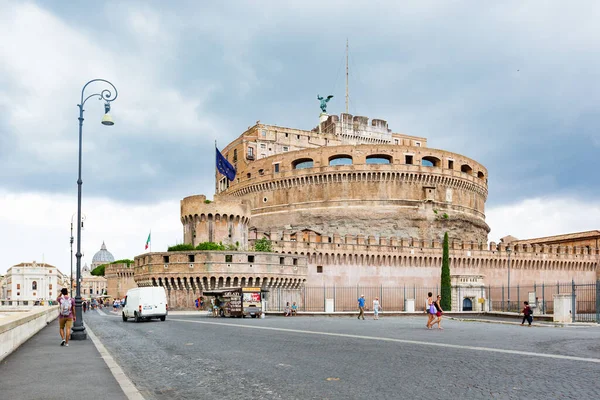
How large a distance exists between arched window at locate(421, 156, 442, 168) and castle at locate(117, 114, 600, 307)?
5.1 inches

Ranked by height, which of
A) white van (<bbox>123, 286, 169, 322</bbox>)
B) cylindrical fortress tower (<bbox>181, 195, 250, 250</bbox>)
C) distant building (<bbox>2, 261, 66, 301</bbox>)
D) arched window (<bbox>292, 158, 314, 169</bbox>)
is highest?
arched window (<bbox>292, 158, 314, 169</bbox>)

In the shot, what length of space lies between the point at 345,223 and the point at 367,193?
15.4 feet

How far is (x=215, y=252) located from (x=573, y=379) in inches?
1454

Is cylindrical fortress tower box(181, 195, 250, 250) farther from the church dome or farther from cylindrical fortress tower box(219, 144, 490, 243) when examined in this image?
the church dome

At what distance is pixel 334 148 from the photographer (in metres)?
71.5

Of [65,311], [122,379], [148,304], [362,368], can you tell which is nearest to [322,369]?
[362,368]

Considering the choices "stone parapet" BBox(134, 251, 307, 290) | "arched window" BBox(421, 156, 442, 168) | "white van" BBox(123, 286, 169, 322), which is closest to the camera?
"white van" BBox(123, 286, 169, 322)

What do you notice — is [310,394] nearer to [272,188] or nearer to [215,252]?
[215,252]

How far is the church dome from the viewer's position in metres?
189

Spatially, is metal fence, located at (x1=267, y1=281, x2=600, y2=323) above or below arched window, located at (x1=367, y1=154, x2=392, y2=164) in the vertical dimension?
below

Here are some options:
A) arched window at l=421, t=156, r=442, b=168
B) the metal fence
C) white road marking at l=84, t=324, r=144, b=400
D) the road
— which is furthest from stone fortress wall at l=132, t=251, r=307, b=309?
arched window at l=421, t=156, r=442, b=168

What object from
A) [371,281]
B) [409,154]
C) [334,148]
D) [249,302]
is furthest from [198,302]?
[409,154]

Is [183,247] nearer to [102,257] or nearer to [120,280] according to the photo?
[120,280]

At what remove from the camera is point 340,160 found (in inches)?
2830
